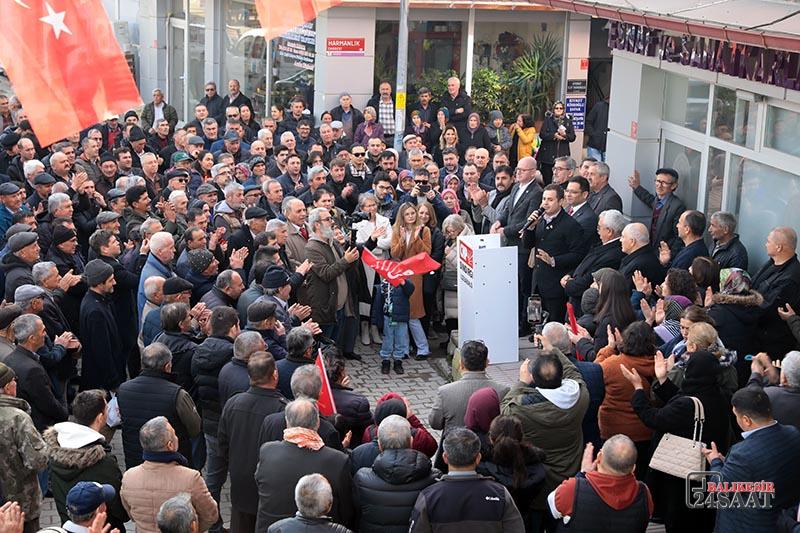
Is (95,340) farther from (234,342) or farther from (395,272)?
(395,272)

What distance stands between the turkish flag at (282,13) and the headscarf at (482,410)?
20.0ft

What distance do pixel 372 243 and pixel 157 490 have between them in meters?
5.79

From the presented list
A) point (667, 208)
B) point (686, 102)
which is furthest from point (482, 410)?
point (686, 102)

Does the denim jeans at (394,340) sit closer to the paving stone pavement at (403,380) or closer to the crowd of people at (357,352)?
the crowd of people at (357,352)

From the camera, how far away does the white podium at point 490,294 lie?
11.6 metres

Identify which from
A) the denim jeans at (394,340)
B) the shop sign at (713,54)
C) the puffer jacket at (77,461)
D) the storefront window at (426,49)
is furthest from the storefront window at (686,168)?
the storefront window at (426,49)

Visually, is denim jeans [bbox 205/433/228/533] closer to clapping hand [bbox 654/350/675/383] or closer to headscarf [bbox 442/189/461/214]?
clapping hand [bbox 654/350/675/383]

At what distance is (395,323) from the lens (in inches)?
474

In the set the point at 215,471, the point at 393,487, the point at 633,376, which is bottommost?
the point at 215,471

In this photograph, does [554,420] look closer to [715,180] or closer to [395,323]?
[395,323]

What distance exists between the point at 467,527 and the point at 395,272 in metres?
5.79

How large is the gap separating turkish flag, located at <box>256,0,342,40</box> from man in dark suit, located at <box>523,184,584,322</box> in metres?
3.31

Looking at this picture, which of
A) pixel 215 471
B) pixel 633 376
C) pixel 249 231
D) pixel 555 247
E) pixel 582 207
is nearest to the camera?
pixel 633 376

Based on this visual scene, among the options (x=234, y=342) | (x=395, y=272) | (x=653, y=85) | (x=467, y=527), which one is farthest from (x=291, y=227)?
(x=467, y=527)
